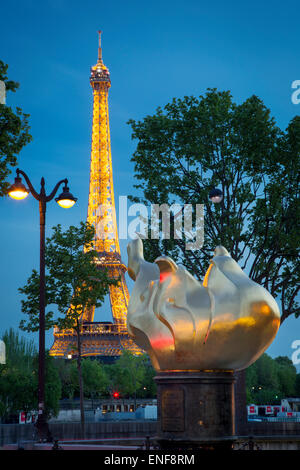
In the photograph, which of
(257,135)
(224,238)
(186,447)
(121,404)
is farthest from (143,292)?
(121,404)

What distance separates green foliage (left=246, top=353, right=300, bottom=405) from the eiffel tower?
20015 mm

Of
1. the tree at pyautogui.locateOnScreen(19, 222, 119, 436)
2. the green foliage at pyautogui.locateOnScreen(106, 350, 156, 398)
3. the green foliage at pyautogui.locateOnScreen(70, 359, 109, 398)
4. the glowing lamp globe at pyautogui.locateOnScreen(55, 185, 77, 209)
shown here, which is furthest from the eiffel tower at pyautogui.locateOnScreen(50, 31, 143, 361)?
the glowing lamp globe at pyautogui.locateOnScreen(55, 185, 77, 209)

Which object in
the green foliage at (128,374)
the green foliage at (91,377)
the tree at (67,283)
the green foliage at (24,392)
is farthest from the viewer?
the green foliage at (128,374)

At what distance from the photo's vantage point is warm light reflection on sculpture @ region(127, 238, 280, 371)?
37.8ft

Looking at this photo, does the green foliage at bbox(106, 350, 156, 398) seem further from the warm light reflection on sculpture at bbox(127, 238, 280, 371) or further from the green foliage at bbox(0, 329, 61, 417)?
the warm light reflection on sculpture at bbox(127, 238, 280, 371)

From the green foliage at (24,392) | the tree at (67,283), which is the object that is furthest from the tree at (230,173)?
the green foliage at (24,392)

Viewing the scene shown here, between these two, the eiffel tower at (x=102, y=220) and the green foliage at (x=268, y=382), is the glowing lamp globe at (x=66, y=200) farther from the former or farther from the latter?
the green foliage at (x=268, y=382)

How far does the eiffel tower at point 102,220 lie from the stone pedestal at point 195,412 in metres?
67.9

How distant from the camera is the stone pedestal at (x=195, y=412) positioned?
1165 centimetres

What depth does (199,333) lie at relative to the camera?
11.5m

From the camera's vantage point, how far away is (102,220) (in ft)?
273
